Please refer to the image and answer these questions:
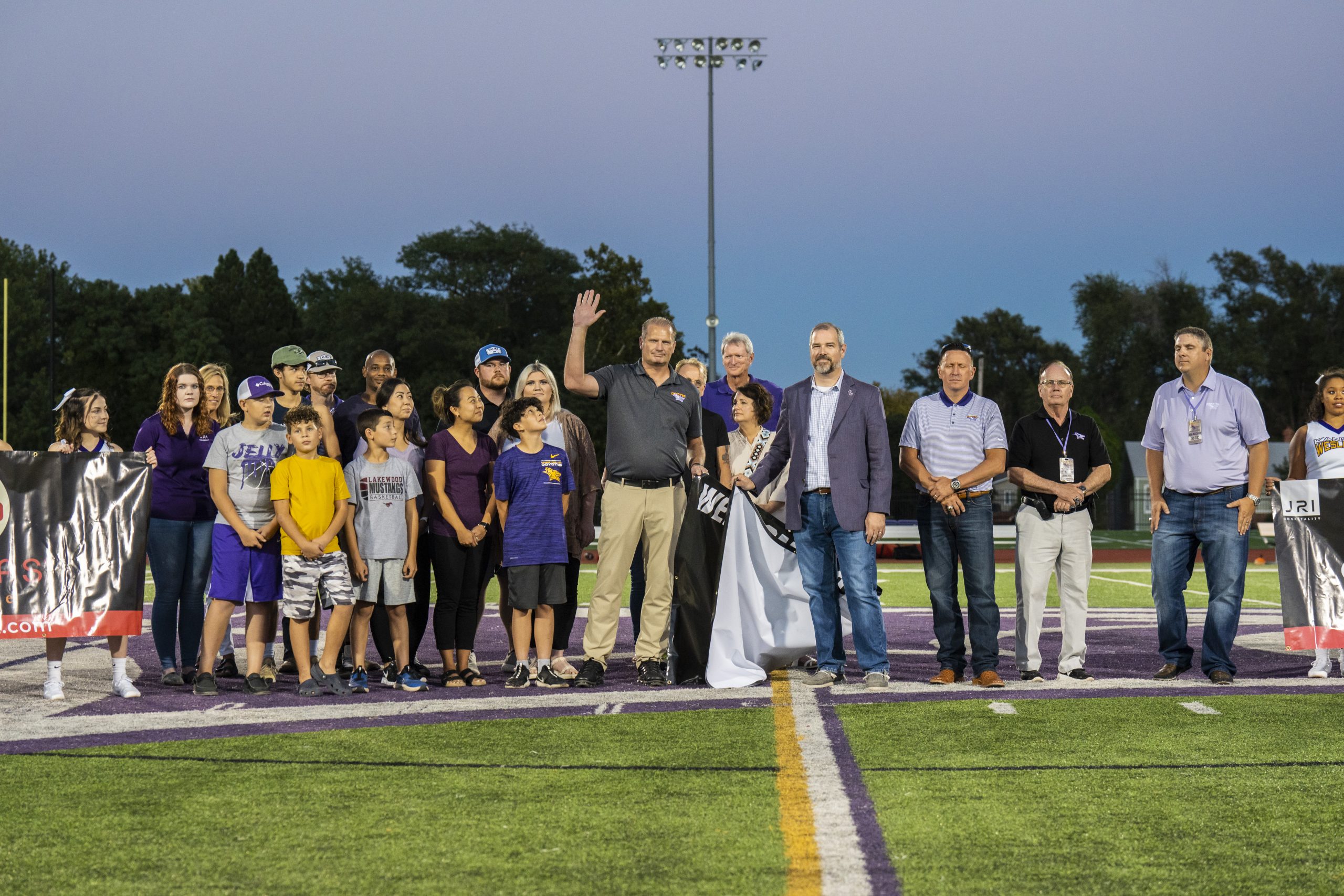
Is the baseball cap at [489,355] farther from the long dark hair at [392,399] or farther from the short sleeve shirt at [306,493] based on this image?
the short sleeve shirt at [306,493]

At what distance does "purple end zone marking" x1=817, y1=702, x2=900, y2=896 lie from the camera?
3.64m

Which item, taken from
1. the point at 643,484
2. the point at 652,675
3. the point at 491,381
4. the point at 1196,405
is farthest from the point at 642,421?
the point at 1196,405

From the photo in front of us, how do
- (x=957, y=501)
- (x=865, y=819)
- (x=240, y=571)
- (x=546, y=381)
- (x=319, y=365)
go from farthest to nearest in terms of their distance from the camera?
(x=319, y=365), (x=546, y=381), (x=957, y=501), (x=240, y=571), (x=865, y=819)

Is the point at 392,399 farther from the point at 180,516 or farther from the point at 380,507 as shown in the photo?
the point at 180,516

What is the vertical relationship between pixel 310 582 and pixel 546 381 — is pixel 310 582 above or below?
below

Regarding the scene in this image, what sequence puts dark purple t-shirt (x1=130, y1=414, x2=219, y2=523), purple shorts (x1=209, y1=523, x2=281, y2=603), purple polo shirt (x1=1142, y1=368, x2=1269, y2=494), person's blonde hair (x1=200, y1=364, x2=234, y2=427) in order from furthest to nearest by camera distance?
person's blonde hair (x1=200, y1=364, x2=234, y2=427), purple polo shirt (x1=1142, y1=368, x2=1269, y2=494), dark purple t-shirt (x1=130, y1=414, x2=219, y2=523), purple shorts (x1=209, y1=523, x2=281, y2=603)

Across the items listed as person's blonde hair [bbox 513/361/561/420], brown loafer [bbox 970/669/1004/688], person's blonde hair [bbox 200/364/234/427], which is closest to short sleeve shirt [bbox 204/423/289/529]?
person's blonde hair [bbox 200/364/234/427]

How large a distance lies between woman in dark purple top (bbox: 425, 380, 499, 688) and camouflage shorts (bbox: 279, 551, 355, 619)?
0.62 m

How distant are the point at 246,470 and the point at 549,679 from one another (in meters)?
2.21

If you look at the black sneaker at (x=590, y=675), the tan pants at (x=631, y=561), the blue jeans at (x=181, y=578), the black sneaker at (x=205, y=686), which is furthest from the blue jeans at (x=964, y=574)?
the blue jeans at (x=181, y=578)

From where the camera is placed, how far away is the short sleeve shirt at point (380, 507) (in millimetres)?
7738

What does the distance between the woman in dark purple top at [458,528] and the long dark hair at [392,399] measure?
13.1 inches

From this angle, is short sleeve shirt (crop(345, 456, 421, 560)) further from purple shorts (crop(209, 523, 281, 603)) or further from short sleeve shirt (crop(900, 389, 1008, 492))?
short sleeve shirt (crop(900, 389, 1008, 492))

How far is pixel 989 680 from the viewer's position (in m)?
7.57
